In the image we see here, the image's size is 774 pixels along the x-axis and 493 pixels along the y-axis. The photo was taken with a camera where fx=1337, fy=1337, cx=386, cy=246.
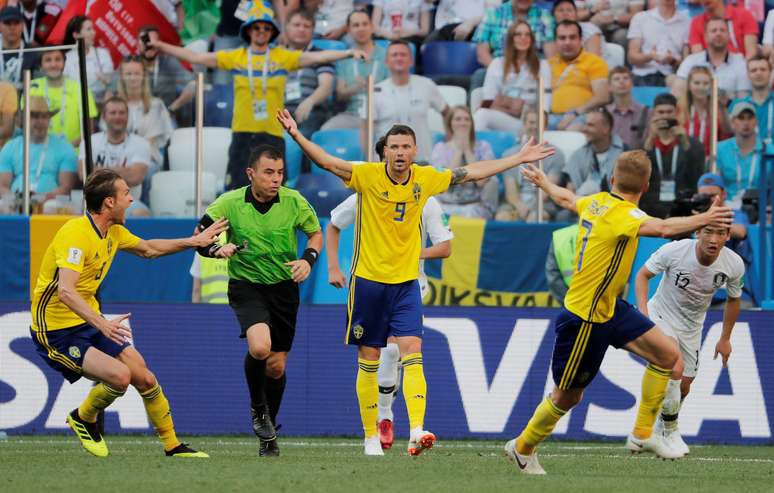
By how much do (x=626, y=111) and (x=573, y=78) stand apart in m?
1.02

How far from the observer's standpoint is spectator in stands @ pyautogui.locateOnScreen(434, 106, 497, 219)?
15.0m

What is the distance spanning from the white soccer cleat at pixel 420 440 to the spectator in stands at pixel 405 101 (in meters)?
6.10

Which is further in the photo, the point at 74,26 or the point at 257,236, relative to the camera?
the point at 74,26

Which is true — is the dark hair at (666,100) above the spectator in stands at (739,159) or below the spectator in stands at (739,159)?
above

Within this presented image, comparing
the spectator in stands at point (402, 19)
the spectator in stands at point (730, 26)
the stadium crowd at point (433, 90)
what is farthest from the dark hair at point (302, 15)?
the spectator in stands at point (730, 26)

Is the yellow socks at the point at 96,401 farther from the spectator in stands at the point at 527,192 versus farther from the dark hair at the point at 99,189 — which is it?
the spectator in stands at the point at 527,192

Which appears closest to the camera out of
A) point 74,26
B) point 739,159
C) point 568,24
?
point 739,159

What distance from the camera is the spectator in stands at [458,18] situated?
57.4 feet

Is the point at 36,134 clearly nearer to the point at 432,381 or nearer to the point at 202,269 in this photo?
the point at 202,269

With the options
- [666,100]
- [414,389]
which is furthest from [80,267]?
[666,100]

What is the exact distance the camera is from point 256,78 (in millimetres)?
14836

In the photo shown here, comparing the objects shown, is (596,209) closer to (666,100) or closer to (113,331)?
(113,331)

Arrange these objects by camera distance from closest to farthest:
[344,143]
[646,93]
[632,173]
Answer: [632,173]
[344,143]
[646,93]

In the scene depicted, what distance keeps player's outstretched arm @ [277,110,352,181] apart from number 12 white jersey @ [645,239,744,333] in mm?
3006
